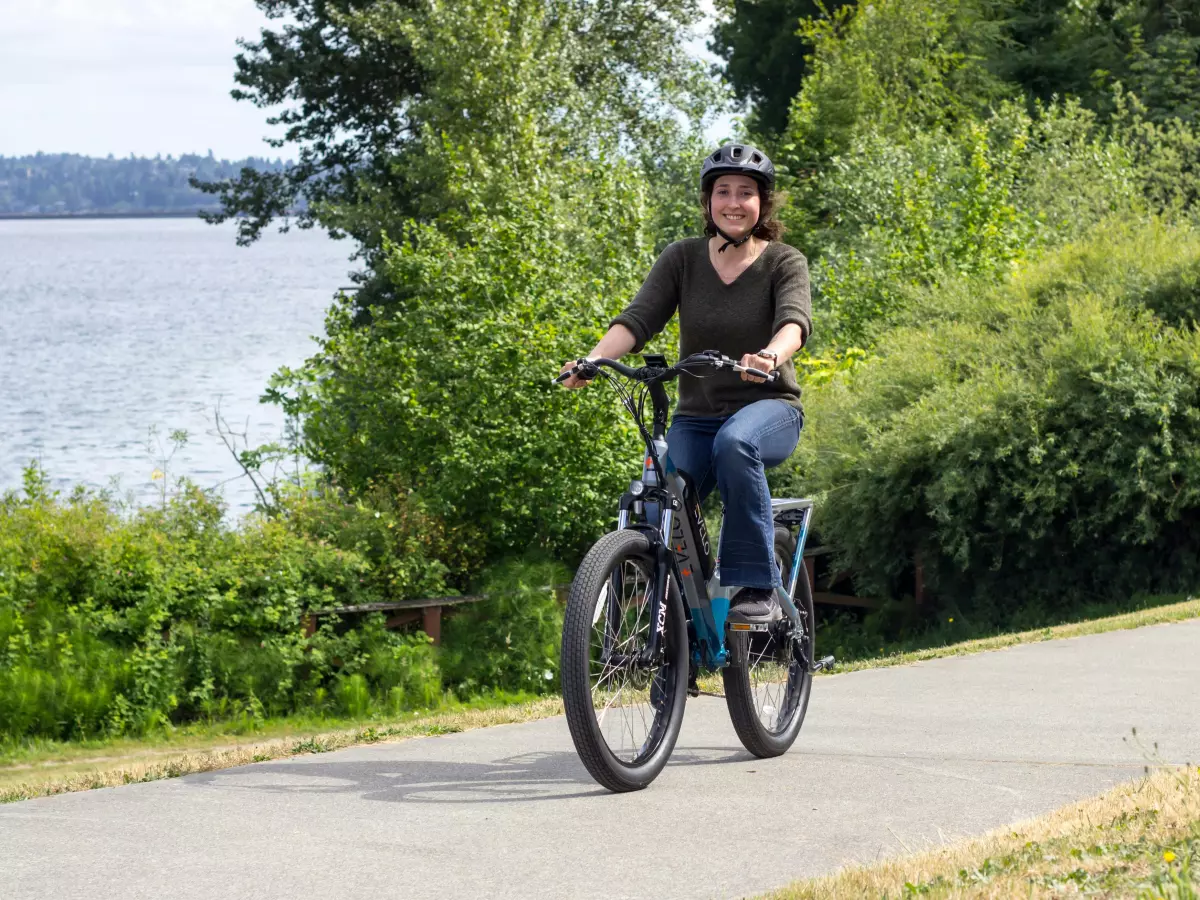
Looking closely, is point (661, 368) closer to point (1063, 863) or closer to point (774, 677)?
point (774, 677)

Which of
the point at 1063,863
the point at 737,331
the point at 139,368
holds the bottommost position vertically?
the point at 1063,863

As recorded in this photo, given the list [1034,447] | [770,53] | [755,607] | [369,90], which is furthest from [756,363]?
[770,53]

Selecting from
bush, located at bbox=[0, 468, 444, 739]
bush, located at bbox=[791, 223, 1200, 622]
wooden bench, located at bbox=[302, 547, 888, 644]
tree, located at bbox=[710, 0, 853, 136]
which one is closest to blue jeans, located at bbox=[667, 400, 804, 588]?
bush, located at bbox=[791, 223, 1200, 622]

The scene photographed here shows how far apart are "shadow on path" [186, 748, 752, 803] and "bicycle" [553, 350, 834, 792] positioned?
0.84 feet

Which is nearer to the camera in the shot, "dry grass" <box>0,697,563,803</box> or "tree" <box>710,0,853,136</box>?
"dry grass" <box>0,697,563,803</box>

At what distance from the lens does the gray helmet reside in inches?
225

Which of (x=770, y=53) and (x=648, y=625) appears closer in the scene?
(x=648, y=625)

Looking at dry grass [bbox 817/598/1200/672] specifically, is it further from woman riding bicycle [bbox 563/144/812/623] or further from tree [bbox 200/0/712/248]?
tree [bbox 200/0/712/248]

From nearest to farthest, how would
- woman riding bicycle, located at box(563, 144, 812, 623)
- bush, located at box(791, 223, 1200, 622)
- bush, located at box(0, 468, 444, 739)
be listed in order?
woman riding bicycle, located at box(563, 144, 812, 623)
bush, located at box(0, 468, 444, 739)
bush, located at box(791, 223, 1200, 622)

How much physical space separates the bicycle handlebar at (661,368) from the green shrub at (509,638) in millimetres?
10640

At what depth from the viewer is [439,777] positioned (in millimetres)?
5730

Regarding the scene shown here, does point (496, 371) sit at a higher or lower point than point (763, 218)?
higher

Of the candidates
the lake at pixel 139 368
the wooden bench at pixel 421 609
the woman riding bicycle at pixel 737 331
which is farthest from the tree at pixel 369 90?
the woman riding bicycle at pixel 737 331

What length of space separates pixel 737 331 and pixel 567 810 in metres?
1.89
